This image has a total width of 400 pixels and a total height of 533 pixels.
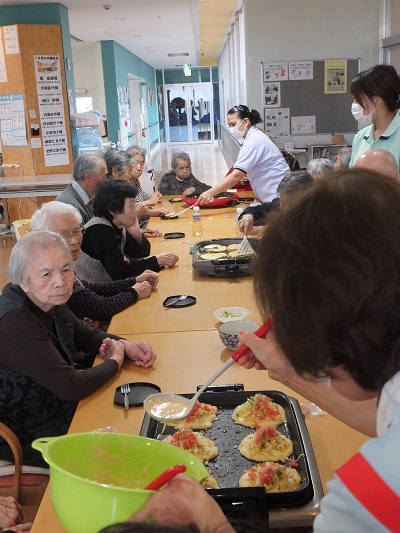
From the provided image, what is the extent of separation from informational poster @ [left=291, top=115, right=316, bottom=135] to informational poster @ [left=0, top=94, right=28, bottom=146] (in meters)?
3.56

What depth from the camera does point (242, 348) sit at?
4.84 feet

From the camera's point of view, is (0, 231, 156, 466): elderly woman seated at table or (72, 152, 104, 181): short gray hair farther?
(72, 152, 104, 181): short gray hair

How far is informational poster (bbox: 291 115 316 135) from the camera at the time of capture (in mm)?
6465

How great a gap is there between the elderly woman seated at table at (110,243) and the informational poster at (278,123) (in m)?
3.58

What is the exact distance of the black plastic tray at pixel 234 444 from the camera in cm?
117

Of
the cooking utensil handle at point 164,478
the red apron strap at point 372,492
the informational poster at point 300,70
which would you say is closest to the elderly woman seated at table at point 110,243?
the cooking utensil handle at point 164,478

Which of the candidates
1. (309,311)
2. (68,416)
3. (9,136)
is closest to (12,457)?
(68,416)

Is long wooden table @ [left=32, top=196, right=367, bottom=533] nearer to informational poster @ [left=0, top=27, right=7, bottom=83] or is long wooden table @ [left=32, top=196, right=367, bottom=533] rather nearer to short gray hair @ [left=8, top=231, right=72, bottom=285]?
short gray hair @ [left=8, top=231, right=72, bottom=285]

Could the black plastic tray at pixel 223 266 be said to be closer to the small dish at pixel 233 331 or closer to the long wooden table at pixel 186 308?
the long wooden table at pixel 186 308

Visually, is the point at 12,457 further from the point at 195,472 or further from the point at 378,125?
the point at 378,125

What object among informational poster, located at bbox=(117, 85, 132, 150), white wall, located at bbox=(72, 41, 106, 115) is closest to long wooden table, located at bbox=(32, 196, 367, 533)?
informational poster, located at bbox=(117, 85, 132, 150)

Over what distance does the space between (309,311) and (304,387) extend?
1.53ft

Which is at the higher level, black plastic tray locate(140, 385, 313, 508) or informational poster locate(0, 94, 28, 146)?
informational poster locate(0, 94, 28, 146)

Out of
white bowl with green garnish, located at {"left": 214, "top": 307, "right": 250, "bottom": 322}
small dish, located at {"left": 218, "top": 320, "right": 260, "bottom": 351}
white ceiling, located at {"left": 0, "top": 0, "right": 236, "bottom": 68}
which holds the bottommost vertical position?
white bowl with green garnish, located at {"left": 214, "top": 307, "right": 250, "bottom": 322}
